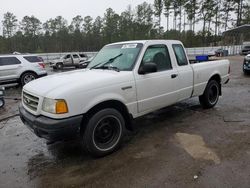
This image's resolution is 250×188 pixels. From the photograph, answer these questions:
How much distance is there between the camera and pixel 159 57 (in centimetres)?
Result: 486

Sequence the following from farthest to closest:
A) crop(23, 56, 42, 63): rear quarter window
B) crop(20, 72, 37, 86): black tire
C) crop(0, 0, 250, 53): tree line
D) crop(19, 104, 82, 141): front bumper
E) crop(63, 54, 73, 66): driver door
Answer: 1. crop(0, 0, 250, 53): tree line
2. crop(63, 54, 73, 66): driver door
3. crop(23, 56, 42, 63): rear quarter window
4. crop(20, 72, 37, 86): black tire
5. crop(19, 104, 82, 141): front bumper

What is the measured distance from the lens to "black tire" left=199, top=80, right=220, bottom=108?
6211mm

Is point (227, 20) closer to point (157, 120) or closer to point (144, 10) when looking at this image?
point (144, 10)

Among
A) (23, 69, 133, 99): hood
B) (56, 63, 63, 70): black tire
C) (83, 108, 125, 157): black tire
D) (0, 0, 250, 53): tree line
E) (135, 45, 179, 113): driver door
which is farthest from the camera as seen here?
(0, 0, 250, 53): tree line

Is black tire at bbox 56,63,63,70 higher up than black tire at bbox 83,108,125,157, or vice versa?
black tire at bbox 56,63,63,70

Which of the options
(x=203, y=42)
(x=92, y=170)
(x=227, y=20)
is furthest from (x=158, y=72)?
(x=227, y=20)

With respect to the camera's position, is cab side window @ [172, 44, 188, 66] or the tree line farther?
the tree line

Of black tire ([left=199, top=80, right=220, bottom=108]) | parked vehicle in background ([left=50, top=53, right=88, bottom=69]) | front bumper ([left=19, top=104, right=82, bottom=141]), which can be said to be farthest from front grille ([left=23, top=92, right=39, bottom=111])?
parked vehicle in background ([left=50, top=53, right=88, bottom=69])

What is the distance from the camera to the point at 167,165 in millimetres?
3490

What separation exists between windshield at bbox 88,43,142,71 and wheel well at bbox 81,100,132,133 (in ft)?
2.33

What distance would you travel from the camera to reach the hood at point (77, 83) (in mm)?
3432

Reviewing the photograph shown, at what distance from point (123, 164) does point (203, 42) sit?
54161 millimetres

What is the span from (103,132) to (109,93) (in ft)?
2.17

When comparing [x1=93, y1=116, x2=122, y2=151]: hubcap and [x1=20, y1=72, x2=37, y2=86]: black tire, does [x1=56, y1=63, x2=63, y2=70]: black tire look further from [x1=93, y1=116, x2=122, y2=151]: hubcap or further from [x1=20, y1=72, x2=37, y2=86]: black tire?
[x1=93, y1=116, x2=122, y2=151]: hubcap
